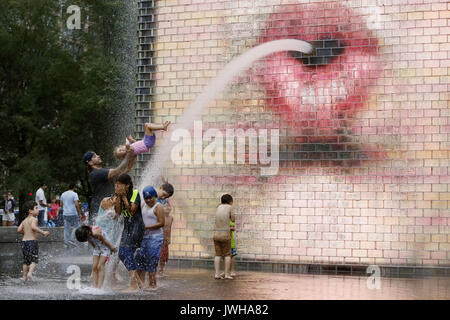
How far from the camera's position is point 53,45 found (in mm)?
34094

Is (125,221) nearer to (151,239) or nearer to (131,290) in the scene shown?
(151,239)

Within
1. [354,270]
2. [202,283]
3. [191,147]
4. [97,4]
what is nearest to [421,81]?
[354,270]

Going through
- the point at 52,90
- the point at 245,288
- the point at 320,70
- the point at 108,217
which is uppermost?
the point at 52,90

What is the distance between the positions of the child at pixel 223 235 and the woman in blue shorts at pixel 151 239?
6.66ft

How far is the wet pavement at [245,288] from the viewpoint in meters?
9.64

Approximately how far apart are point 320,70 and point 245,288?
564cm

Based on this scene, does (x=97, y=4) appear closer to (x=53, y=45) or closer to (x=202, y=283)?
(x=53, y=45)

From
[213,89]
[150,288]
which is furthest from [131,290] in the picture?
[213,89]

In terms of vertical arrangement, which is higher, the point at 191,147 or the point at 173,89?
the point at 173,89

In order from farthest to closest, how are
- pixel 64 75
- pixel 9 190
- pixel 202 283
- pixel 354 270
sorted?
pixel 64 75
pixel 9 190
pixel 354 270
pixel 202 283

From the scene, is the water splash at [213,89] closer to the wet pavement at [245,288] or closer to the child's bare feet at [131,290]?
the wet pavement at [245,288]

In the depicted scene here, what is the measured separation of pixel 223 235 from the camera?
12.3 m

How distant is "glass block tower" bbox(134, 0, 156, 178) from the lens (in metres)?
16.0

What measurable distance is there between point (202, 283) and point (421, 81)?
5991mm
